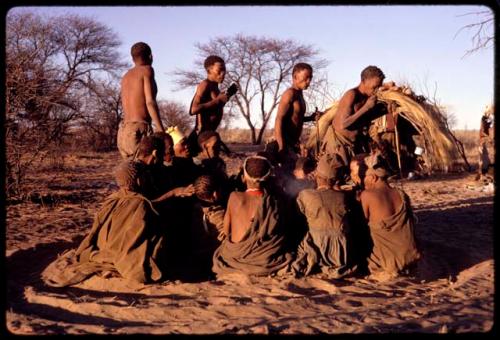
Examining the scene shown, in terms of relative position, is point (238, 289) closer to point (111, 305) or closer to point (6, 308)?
point (111, 305)

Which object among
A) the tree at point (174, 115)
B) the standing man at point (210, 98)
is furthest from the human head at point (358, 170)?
the tree at point (174, 115)

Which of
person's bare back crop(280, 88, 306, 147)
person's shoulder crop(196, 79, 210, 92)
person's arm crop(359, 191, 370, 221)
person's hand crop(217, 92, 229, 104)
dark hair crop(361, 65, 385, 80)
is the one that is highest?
dark hair crop(361, 65, 385, 80)

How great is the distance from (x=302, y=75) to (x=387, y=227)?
2139 millimetres

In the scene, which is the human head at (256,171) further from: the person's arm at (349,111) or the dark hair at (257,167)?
the person's arm at (349,111)

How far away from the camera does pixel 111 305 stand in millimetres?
4160

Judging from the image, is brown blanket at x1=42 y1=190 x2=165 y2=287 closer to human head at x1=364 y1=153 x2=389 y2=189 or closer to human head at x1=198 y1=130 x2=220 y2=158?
human head at x1=198 y1=130 x2=220 y2=158

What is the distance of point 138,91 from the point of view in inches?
235

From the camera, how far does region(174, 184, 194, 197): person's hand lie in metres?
5.04

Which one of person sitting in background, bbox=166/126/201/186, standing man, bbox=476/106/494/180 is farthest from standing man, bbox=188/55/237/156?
standing man, bbox=476/106/494/180

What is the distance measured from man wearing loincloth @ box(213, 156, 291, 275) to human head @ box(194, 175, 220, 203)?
0.25 m

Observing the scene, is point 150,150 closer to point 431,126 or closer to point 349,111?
point 349,111

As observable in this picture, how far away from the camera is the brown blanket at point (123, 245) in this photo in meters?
4.71

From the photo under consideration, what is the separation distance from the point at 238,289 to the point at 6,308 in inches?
68.1

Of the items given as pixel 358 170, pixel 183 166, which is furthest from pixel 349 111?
pixel 183 166
